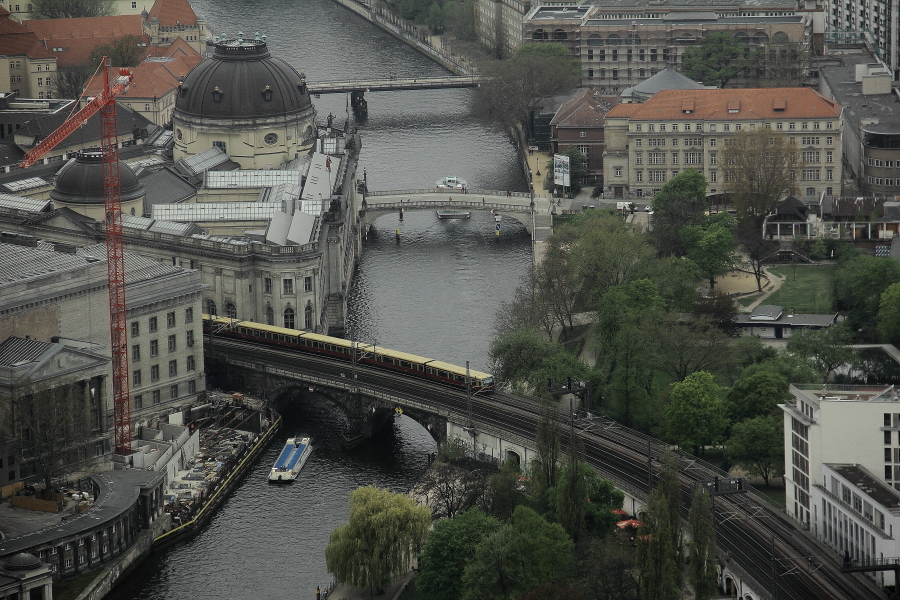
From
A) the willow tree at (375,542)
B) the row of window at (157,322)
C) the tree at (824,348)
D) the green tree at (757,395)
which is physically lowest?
the willow tree at (375,542)

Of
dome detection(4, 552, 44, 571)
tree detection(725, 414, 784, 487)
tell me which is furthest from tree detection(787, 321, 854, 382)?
dome detection(4, 552, 44, 571)

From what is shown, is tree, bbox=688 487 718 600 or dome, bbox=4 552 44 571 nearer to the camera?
tree, bbox=688 487 718 600

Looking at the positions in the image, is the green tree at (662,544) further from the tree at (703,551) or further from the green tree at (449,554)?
the green tree at (449,554)

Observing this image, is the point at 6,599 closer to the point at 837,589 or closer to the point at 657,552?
the point at 657,552

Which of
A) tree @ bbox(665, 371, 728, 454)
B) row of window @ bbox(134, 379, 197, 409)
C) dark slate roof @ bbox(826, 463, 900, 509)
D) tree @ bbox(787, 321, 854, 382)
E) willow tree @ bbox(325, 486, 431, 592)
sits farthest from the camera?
tree @ bbox(787, 321, 854, 382)

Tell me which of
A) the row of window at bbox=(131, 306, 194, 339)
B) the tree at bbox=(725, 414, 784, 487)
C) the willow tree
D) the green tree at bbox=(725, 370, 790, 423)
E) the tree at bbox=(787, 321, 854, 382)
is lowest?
the willow tree

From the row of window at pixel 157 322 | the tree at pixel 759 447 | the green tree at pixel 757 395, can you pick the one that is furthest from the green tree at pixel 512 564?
the row of window at pixel 157 322

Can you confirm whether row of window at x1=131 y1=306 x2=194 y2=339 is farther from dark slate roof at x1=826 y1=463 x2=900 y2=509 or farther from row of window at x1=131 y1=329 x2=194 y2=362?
dark slate roof at x1=826 y1=463 x2=900 y2=509

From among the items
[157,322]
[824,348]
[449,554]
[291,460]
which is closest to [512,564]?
[449,554]
